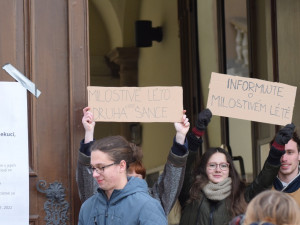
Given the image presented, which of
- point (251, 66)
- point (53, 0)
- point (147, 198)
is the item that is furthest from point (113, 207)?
point (251, 66)

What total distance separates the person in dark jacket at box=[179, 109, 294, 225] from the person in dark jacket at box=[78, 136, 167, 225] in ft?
2.89

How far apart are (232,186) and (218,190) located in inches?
3.9

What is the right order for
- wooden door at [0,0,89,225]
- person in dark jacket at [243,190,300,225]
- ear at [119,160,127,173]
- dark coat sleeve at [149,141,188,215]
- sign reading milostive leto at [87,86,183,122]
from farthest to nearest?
wooden door at [0,0,89,225]
sign reading milostive leto at [87,86,183,122]
dark coat sleeve at [149,141,188,215]
ear at [119,160,127,173]
person in dark jacket at [243,190,300,225]

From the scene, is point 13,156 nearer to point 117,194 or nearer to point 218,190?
point 117,194

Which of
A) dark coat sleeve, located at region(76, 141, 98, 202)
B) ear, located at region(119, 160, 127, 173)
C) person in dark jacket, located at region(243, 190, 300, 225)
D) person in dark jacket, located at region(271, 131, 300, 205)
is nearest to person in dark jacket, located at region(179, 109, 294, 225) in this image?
person in dark jacket, located at region(271, 131, 300, 205)

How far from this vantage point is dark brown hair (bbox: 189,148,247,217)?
18.3 feet

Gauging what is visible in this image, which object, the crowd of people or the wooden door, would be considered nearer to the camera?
the crowd of people

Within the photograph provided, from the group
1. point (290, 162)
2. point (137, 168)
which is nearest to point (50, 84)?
point (137, 168)

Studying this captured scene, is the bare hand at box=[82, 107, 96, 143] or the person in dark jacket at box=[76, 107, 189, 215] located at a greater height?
the bare hand at box=[82, 107, 96, 143]

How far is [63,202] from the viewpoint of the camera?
566cm

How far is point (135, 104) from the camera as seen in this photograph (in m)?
5.55

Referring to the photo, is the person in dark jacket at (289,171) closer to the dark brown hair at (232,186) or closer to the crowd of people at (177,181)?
the crowd of people at (177,181)

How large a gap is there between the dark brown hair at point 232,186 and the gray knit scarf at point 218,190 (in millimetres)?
29

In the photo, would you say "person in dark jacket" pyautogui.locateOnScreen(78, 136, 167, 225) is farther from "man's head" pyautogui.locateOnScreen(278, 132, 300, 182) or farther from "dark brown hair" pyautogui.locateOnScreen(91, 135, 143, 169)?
"man's head" pyautogui.locateOnScreen(278, 132, 300, 182)
